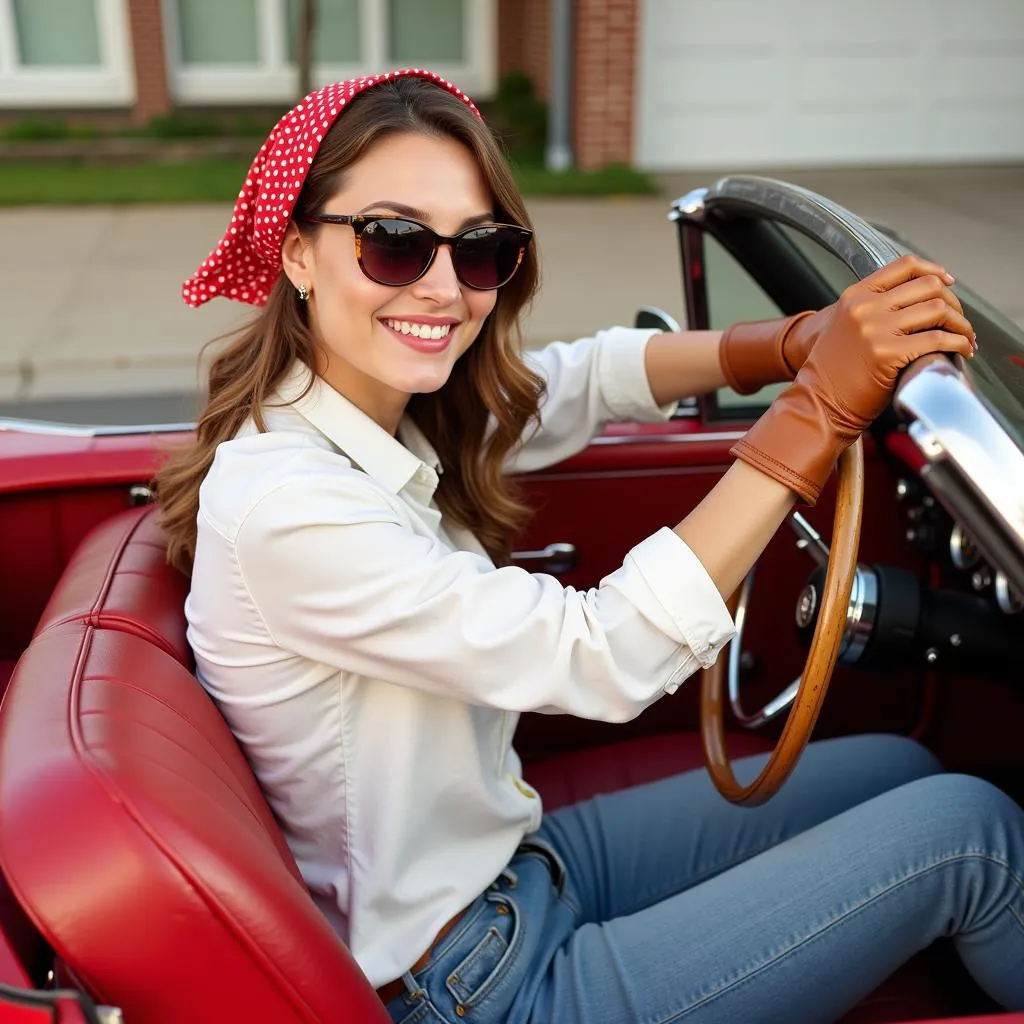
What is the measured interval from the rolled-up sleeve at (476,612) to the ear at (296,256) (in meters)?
0.37

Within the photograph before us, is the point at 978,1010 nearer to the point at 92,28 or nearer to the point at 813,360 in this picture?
the point at 813,360

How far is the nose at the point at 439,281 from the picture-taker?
64.8 inches

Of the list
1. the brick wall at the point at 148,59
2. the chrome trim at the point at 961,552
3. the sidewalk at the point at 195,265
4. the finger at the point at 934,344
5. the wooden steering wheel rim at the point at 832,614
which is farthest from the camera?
the brick wall at the point at 148,59

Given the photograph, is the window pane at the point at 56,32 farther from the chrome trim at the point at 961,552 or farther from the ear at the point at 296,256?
the chrome trim at the point at 961,552

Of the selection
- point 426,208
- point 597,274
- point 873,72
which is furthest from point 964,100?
point 426,208

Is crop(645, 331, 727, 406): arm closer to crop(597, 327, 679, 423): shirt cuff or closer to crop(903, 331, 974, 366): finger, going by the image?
crop(597, 327, 679, 423): shirt cuff

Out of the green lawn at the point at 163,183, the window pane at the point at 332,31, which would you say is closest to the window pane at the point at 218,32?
the window pane at the point at 332,31

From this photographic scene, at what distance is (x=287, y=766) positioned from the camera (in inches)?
62.9

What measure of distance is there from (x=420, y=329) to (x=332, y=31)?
38.6 feet

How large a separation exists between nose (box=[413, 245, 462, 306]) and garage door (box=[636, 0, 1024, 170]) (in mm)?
9417

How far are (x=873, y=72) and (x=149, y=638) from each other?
34.5 ft

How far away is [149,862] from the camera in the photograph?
1161 mm

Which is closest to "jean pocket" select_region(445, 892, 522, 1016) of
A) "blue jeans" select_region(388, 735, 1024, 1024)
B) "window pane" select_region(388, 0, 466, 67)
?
"blue jeans" select_region(388, 735, 1024, 1024)

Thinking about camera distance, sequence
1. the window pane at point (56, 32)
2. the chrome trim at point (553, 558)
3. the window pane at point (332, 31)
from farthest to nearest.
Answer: the window pane at point (332, 31) < the window pane at point (56, 32) < the chrome trim at point (553, 558)
